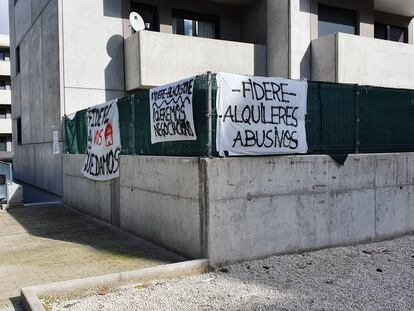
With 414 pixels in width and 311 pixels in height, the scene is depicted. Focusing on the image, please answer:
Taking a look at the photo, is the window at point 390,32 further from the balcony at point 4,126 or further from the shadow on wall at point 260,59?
the balcony at point 4,126

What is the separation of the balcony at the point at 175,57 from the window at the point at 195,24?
1868mm

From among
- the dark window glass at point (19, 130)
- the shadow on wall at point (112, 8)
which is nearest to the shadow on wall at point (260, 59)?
the shadow on wall at point (112, 8)

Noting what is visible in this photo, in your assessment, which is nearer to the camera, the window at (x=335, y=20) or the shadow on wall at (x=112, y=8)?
the shadow on wall at (x=112, y=8)

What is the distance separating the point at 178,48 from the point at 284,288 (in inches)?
350

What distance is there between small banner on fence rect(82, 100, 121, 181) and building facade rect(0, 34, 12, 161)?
36.5m

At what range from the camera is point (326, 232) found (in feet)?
22.2

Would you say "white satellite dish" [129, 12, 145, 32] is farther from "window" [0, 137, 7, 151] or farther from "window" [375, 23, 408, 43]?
"window" [0, 137, 7, 151]

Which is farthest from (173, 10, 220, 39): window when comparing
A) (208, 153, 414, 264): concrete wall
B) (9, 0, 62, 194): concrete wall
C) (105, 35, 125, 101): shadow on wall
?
(208, 153, 414, 264): concrete wall

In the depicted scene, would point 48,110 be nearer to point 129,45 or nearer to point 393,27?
point 129,45

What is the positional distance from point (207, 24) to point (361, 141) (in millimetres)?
8996

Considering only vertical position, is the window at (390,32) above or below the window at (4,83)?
below

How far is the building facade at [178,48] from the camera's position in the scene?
12.3 metres

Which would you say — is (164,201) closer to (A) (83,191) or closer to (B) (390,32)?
(A) (83,191)

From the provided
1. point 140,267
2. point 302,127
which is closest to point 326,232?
point 302,127
